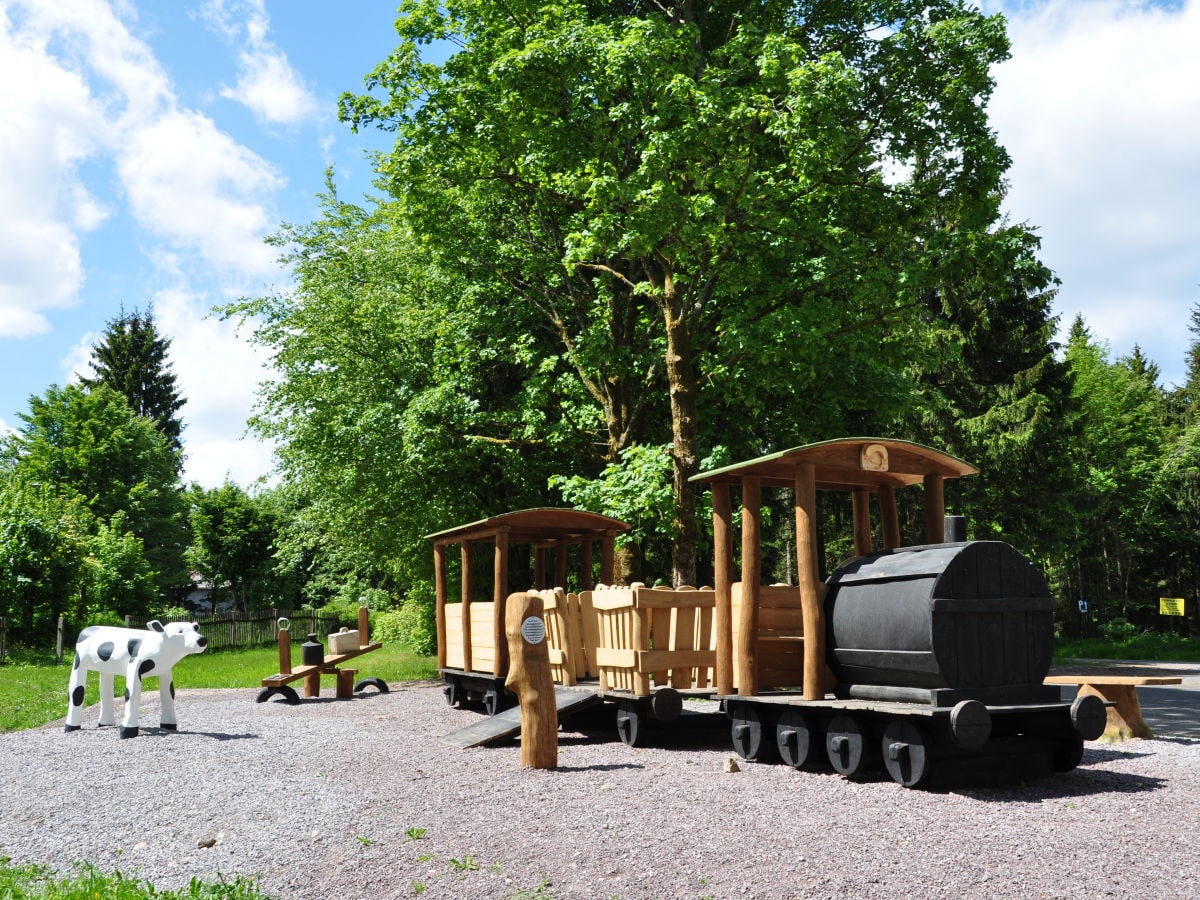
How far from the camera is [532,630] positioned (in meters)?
9.90

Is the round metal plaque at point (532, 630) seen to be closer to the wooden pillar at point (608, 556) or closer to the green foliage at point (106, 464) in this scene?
the wooden pillar at point (608, 556)

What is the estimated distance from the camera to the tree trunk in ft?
53.1

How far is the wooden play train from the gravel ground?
373mm

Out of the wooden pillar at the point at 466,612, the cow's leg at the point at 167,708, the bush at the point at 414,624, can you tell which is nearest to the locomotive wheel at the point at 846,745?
the wooden pillar at the point at 466,612

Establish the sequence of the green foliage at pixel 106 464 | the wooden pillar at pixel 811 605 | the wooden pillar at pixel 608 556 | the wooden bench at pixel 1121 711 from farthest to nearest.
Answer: the green foliage at pixel 106 464 < the wooden pillar at pixel 608 556 < the wooden bench at pixel 1121 711 < the wooden pillar at pixel 811 605

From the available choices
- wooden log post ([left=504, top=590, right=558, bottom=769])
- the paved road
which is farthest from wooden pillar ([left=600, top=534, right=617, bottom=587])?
the paved road

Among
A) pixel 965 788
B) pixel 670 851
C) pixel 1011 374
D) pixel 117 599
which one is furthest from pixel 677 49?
pixel 117 599

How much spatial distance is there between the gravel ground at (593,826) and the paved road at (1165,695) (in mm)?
1867

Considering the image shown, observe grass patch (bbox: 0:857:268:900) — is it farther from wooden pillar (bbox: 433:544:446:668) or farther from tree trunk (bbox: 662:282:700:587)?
wooden pillar (bbox: 433:544:446:668)

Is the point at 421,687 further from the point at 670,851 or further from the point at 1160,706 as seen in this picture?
the point at 670,851

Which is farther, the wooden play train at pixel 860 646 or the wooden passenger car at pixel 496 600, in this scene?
the wooden passenger car at pixel 496 600

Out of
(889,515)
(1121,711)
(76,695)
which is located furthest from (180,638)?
(1121,711)

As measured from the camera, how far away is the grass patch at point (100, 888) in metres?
5.16

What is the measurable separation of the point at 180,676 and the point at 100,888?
785 inches
